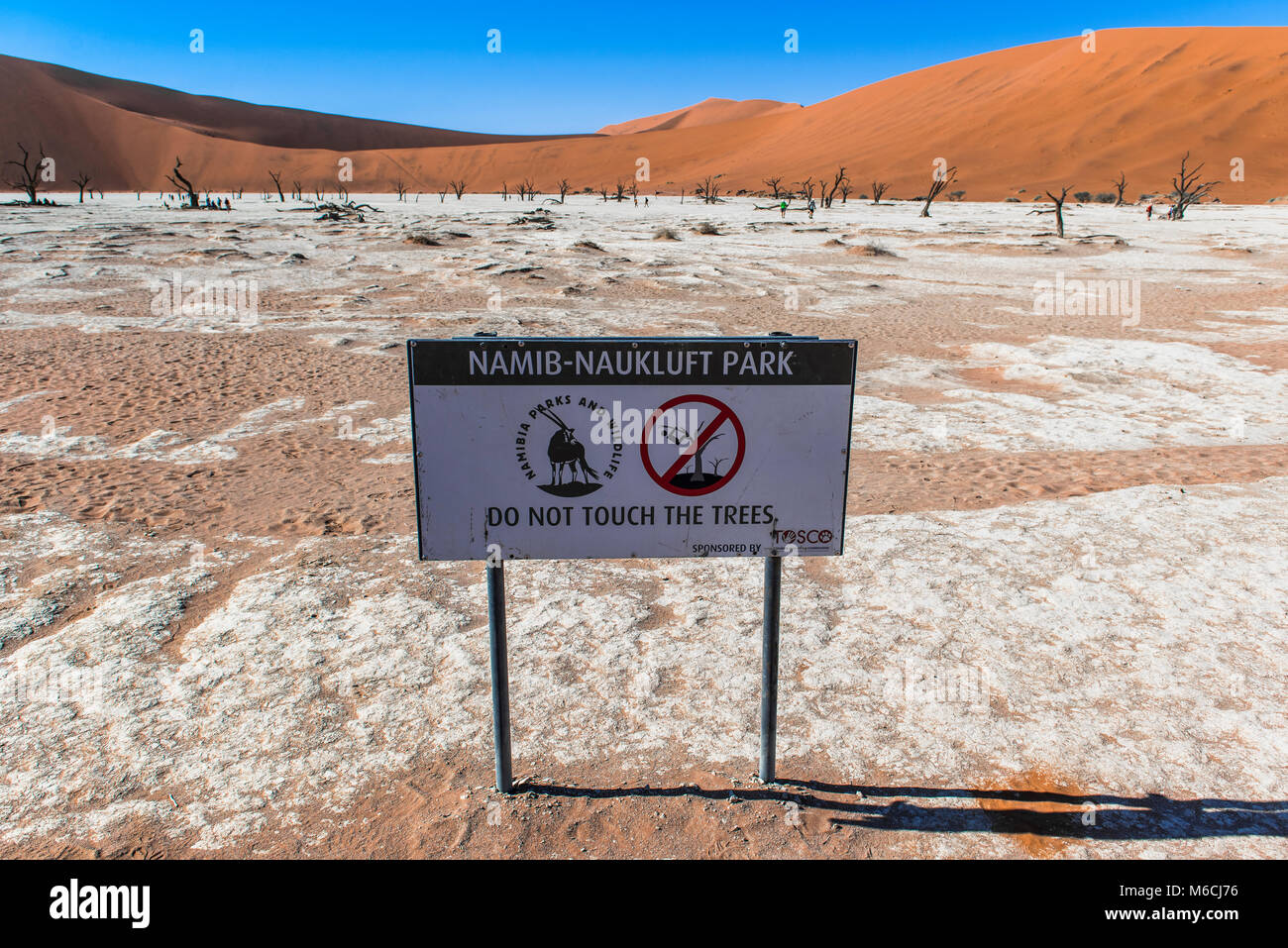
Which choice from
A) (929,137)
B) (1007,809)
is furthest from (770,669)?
(929,137)

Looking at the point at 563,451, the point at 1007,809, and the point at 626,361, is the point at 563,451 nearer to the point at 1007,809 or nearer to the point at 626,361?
the point at 626,361

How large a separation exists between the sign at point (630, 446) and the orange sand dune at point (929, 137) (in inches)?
1805

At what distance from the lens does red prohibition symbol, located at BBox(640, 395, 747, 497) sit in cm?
232

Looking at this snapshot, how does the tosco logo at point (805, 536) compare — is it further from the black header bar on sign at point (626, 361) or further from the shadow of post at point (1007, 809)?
the shadow of post at point (1007, 809)

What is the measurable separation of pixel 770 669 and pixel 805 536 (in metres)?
0.44

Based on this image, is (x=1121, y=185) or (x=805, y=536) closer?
(x=805, y=536)

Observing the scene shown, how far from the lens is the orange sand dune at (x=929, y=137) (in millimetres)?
45938

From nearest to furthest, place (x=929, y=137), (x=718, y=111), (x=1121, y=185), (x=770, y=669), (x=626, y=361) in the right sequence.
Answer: (x=626, y=361) → (x=770, y=669) → (x=1121, y=185) → (x=929, y=137) → (x=718, y=111)

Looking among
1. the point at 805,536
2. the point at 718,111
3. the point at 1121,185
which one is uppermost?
the point at 718,111

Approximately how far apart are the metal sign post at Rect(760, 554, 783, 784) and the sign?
0.09 m

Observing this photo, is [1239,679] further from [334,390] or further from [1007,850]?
[334,390]
